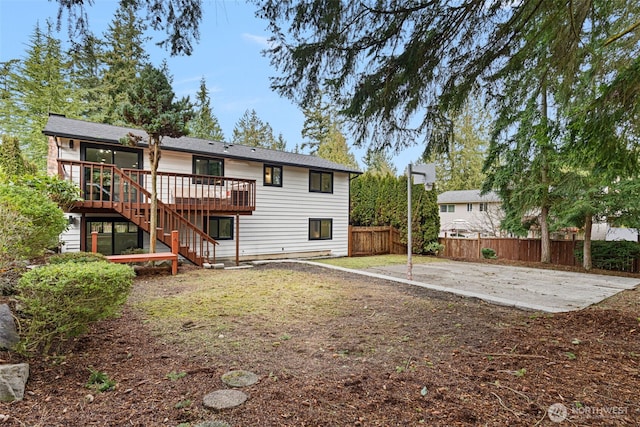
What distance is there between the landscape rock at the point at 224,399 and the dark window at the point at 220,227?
9670 mm

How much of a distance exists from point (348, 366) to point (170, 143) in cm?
1073

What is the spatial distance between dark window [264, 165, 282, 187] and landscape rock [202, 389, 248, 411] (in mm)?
10675

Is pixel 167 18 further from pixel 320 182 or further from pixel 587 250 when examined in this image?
pixel 587 250

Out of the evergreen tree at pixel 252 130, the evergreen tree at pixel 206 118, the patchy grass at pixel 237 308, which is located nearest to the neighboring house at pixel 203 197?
the patchy grass at pixel 237 308

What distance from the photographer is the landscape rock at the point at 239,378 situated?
2561 millimetres

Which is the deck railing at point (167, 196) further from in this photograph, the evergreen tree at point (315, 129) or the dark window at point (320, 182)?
the evergreen tree at point (315, 129)

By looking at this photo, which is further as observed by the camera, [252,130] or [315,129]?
[252,130]

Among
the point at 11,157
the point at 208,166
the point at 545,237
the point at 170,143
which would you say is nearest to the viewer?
the point at 170,143

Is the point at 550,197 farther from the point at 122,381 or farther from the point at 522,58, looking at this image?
the point at 122,381

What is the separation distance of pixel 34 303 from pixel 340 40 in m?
3.90

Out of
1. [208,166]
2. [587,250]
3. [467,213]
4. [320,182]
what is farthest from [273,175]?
[467,213]

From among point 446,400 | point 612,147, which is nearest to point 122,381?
point 446,400

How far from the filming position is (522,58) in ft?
13.0

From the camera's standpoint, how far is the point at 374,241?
15422 millimetres
